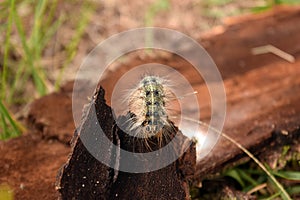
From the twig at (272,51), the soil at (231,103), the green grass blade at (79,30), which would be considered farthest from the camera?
the green grass blade at (79,30)

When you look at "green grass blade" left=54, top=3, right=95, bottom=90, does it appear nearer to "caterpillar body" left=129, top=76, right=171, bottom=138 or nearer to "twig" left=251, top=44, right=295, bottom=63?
"twig" left=251, top=44, right=295, bottom=63

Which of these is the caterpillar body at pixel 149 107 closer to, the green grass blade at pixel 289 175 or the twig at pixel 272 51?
the green grass blade at pixel 289 175

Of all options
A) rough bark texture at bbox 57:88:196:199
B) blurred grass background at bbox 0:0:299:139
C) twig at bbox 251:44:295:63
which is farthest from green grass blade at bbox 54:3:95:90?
rough bark texture at bbox 57:88:196:199

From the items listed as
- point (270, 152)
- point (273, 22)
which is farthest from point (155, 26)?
point (270, 152)

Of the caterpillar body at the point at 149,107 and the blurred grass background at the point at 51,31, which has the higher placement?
the blurred grass background at the point at 51,31

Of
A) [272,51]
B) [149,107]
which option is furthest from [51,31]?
[149,107]

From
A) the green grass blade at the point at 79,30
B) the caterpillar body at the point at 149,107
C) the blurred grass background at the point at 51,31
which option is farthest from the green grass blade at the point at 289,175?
the green grass blade at the point at 79,30

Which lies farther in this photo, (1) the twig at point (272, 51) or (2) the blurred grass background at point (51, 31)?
(2) the blurred grass background at point (51, 31)

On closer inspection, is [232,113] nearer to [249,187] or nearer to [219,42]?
[249,187]
